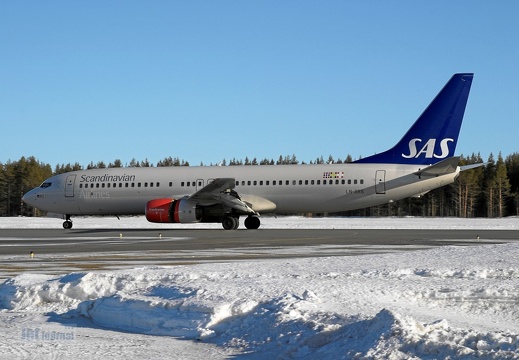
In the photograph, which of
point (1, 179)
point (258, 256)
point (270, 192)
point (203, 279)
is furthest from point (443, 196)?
point (203, 279)

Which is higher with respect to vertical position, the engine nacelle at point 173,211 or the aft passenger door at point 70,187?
the aft passenger door at point 70,187

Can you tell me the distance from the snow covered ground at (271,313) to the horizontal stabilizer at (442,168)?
62.5 ft

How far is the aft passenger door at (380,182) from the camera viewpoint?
104 ft

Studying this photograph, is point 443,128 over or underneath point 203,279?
over

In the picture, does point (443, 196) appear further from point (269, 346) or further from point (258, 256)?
point (269, 346)

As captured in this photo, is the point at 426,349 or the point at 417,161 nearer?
the point at 426,349

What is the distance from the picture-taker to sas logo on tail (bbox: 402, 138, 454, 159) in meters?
32.0

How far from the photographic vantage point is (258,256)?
16.5 meters

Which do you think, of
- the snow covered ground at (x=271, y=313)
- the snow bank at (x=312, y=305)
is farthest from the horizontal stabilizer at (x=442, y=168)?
the snow covered ground at (x=271, y=313)

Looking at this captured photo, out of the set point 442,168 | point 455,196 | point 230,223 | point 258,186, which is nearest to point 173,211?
point 230,223

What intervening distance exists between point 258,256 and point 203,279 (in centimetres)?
676

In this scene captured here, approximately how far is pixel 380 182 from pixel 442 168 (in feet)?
9.09

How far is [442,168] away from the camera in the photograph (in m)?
30.3

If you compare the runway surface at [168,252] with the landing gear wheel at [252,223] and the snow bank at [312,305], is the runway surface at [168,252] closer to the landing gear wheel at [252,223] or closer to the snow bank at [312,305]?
the snow bank at [312,305]
